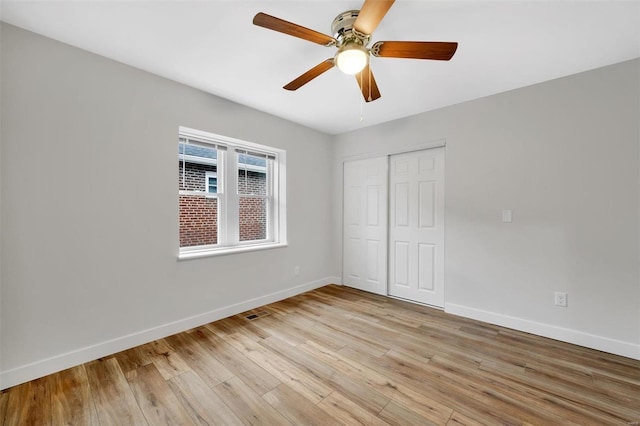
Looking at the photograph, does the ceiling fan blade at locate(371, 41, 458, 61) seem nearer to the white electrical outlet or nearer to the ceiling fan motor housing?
the ceiling fan motor housing

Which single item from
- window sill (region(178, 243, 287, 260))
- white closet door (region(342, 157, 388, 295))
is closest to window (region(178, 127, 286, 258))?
window sill (region(178, 243, 287, 260))

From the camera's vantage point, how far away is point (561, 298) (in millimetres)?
2498

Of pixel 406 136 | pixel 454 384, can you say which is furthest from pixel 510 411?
pixel 406 136

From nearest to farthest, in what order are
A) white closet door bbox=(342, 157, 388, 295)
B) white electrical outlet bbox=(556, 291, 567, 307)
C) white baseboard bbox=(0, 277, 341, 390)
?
white baseboard bbox=(0, 277, 341, 390)
white electrical outlet bbox=(556, 291, 567, 307)
white closet door bbox=(342, 157, 388, 295)

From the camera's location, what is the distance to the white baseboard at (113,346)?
1841mm

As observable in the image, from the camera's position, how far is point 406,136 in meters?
3.53

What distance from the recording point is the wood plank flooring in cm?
157

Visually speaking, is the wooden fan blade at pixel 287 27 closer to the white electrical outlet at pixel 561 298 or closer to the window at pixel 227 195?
the window at pixel 227 195

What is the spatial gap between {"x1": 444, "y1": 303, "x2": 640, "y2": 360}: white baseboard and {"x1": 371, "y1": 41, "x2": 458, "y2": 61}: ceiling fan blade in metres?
2.64

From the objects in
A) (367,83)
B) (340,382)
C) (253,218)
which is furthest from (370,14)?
(253,218)

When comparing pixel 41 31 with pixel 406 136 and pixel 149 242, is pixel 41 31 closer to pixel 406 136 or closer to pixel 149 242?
pixel 149 242

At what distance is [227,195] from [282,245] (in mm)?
992

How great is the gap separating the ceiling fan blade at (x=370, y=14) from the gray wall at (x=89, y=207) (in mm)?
1994

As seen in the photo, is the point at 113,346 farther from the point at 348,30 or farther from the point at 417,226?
the point at 417,226
